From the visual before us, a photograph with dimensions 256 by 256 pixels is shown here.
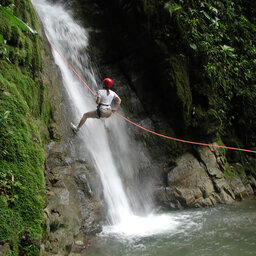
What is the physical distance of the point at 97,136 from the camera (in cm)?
782

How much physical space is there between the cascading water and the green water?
445 mm

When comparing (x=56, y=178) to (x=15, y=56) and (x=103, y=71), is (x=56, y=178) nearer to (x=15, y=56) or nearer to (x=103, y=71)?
(x=15, y=56)

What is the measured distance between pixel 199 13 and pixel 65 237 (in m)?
9.16

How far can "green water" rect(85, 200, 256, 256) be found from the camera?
15.2ft

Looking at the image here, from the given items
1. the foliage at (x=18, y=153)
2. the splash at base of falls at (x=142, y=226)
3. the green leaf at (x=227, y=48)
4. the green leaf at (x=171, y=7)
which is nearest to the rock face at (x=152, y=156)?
the splash at base of falls at (x=142, y=226)

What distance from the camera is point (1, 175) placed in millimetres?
3045

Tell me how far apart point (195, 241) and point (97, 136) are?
13.6 ft

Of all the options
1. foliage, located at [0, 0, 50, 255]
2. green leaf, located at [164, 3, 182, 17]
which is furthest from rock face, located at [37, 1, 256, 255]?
green leaf, located at [164, 3, 182, 17]

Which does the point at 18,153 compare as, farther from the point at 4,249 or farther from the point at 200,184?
the point at 200,184

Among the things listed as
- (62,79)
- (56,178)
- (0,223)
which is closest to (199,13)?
(62,79)

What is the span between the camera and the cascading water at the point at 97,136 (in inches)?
254

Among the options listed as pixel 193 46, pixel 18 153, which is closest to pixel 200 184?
pixel 193 46

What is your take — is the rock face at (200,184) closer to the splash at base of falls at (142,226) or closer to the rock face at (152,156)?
the rock face at (152,156)

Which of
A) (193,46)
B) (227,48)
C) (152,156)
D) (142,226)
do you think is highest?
(227,48)
